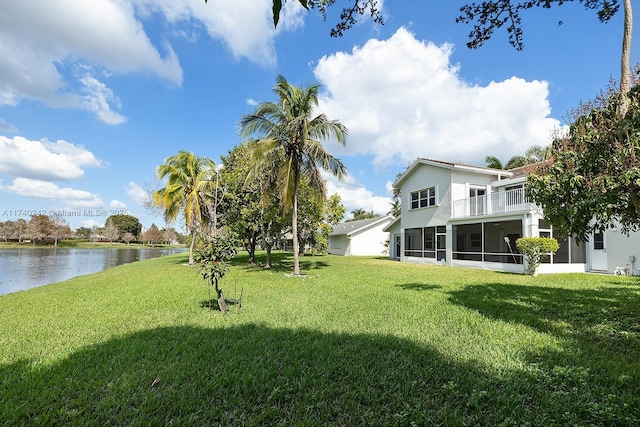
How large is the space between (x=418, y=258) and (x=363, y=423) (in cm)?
1982

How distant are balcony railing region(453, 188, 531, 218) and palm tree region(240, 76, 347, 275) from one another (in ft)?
29.0

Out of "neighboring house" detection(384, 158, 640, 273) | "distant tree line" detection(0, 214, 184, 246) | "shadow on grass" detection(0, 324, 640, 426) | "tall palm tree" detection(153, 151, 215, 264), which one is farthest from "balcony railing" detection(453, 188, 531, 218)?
"distant tree line" detection(0, 214, 184, 246)

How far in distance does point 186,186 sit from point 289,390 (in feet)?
60.5

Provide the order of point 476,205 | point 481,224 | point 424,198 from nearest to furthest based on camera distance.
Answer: point 476,205, point 481,224, point 424,198

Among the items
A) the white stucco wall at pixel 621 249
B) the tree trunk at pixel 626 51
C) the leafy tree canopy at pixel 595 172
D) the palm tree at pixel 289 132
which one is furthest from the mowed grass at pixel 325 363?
the white stucco wall at pixel 621 249

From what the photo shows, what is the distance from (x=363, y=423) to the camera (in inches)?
108

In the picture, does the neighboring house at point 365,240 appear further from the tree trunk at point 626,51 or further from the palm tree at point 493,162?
the tree trunk at point 626,51

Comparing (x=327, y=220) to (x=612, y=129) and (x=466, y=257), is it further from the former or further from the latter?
(x=612, y=129)

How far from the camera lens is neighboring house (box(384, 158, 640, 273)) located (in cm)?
1426

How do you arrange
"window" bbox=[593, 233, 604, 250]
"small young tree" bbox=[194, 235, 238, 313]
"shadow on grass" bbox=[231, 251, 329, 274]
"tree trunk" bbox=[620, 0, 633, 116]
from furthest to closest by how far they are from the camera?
"shadow on grass" bbox=[231, 251, 329, 274] → "window" bbox=[593, 233, 604, 250] → "small young tree" bbox=[194, 235, 238, 313] → "tree trunk" bbox=[620, 0, 633, 116]

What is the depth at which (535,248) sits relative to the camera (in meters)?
13.2

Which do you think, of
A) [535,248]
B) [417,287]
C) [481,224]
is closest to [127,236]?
[481,224]

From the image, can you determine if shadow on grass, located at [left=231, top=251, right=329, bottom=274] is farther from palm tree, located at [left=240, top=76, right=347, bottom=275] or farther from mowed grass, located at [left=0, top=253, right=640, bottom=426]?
mowed grass, located at [left=0, top=253, right=640, bottom=426]

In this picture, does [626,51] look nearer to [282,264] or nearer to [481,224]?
[481,224]
